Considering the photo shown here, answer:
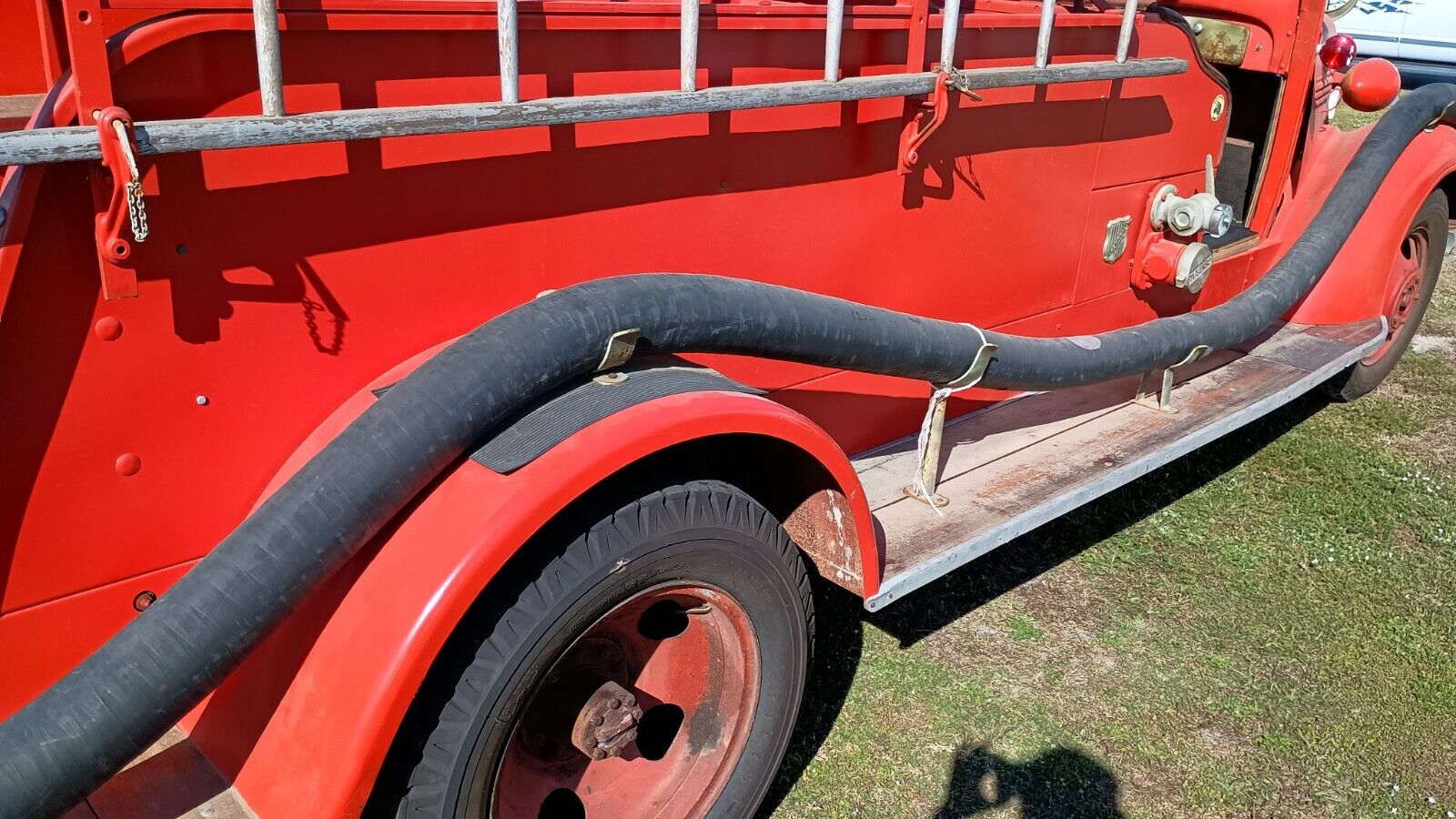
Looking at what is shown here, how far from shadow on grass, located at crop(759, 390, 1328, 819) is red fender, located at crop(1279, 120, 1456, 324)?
58cm

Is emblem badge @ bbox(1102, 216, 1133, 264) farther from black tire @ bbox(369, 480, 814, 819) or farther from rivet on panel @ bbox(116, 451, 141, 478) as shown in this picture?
rivet on panel @ bbox(116, 451, 141, 478)

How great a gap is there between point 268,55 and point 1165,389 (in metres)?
2.79

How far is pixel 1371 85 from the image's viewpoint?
3.92m

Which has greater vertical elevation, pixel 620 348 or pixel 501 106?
pixel 501 106

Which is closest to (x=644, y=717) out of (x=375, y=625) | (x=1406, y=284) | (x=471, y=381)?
(x=375, y=625)

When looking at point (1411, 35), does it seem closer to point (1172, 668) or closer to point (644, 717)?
point (1172, 668)

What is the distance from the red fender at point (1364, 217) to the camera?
163 inches

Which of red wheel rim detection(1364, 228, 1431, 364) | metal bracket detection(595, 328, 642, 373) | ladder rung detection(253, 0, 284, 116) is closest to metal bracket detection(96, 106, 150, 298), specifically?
ladder rung detection(253, 0, 284, 116)

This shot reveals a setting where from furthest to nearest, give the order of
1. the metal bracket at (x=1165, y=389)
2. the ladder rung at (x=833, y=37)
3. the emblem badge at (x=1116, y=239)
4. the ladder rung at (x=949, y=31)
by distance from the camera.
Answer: the emblem badge at (x=1116, y=239) < the metal bracket at (x=1165, y=389) < the ladder rung at (x=949, y=31) < the ladder rung at (x=833, y=37)

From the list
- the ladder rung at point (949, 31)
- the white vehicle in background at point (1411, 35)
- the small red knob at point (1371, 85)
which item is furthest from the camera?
the white vehicle in background at point (1411, 35)

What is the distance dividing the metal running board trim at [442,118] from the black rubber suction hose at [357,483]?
1.01 ft

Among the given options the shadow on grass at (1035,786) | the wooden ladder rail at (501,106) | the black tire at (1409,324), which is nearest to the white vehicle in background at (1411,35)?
the black tire at (1409,324)

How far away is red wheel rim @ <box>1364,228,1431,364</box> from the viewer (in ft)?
14.8

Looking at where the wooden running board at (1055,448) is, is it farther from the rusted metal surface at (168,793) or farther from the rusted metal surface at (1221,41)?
the rusted metal surface at (168,793)
